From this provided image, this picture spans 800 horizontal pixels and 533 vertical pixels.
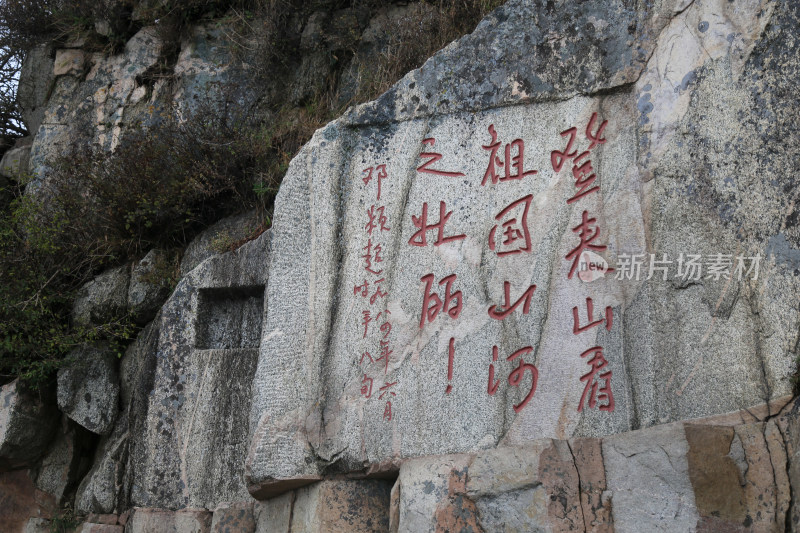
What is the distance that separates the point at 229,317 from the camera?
18.9 ft

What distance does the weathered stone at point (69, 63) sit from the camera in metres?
7.56

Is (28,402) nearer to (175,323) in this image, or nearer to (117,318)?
(117,318)

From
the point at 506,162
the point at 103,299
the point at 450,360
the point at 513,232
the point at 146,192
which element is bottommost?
the point at 450,360

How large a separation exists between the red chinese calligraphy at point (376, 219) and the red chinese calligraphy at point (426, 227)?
180 millimetres

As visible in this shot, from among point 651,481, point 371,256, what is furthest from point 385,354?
point 651,481

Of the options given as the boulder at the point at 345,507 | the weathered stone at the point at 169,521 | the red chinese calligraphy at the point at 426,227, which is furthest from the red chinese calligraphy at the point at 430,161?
the weathered stone at the point at 169,521

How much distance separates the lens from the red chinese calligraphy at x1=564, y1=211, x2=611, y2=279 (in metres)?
4.39

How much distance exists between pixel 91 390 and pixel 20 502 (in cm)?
97

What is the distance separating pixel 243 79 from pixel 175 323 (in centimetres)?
234

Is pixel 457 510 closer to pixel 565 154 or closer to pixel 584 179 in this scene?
pixel 584 179

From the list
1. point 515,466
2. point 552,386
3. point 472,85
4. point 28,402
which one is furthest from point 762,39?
point 28,402

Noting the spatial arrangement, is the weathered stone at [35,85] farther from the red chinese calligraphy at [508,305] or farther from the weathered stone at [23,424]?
the red chinese calligraphy at [508,305]

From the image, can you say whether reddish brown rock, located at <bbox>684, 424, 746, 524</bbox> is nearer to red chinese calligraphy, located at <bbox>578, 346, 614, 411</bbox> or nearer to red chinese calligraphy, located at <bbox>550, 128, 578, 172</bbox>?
red chinese calligraphy, located at <bbox>578, 346, 614, 411</bbox>

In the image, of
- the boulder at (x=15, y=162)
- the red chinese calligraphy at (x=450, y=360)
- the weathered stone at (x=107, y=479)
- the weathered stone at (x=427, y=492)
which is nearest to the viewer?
the weathered stone at (x=427, y=492)
